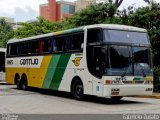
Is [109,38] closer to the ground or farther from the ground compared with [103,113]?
farther from the ground

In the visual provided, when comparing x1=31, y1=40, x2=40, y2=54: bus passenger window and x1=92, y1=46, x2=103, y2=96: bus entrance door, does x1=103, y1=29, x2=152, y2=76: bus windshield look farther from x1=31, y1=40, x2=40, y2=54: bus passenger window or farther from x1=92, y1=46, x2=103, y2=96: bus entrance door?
x1=31, y1=40, x2=40, y2=54: bus passenger window

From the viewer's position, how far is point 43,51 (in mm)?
21594

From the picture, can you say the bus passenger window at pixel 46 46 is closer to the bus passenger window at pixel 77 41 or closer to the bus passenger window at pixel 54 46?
the bus passenger window at pixel 54 46

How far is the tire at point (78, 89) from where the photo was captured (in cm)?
1793

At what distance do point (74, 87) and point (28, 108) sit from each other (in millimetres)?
4021

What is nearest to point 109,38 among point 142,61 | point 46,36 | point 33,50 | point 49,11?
point 142,61

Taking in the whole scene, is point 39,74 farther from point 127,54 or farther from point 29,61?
point 127,54

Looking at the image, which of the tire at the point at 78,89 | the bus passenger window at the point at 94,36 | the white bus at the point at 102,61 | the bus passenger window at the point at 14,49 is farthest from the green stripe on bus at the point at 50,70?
the bus passenger window at the point at 14,49

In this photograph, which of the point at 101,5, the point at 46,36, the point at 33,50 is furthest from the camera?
the point at 101,5

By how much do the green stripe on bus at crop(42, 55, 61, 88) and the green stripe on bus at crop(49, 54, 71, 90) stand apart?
24 cm

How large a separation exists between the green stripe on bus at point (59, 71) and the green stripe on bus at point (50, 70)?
24cm

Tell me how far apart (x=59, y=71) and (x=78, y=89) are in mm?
2076

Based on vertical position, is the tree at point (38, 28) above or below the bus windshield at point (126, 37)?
above

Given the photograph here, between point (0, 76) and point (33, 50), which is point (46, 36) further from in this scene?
point (0, 76)
